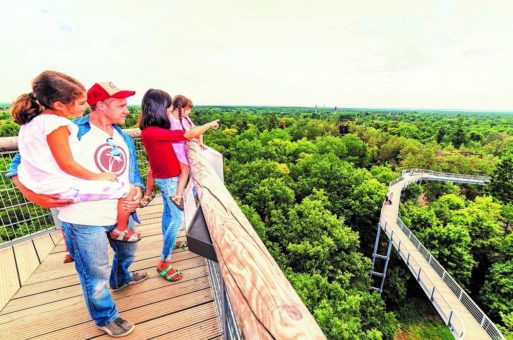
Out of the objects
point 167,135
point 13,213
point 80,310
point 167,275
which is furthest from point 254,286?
point 13,213

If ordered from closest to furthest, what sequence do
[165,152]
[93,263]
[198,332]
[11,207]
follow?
[93,263]
[198,332]
[165,152]
[11,207]

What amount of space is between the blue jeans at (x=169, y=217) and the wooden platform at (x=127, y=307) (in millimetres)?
357

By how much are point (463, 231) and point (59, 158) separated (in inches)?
834

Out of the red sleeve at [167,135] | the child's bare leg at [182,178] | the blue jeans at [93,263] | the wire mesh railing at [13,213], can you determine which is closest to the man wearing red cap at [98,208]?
the blue jeans at [93,263]

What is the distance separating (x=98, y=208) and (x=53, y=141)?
21.7 inches

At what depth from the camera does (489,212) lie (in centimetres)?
2009

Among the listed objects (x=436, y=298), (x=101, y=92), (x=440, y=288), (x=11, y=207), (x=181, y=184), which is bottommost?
(x=436, y=298)

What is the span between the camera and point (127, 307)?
2.36m

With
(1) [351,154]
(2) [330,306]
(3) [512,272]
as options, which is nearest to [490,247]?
(3) [512,272]

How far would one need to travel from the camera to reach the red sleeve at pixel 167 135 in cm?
240

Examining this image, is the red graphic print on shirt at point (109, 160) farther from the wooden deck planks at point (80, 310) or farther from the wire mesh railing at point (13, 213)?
the wire mesh railing at point (13, 213)

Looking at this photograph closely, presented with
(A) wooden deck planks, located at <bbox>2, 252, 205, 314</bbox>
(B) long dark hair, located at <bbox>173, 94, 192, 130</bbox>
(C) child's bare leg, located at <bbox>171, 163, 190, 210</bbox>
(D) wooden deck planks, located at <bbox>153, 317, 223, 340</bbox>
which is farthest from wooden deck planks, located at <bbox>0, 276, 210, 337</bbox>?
(B) long dark hair, located at <bbox>173, 94, 192, 130</bbox>

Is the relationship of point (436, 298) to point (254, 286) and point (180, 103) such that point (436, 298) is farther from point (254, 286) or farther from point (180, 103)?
point (254, 286)

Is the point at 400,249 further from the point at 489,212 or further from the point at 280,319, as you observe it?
the point at 280,319
